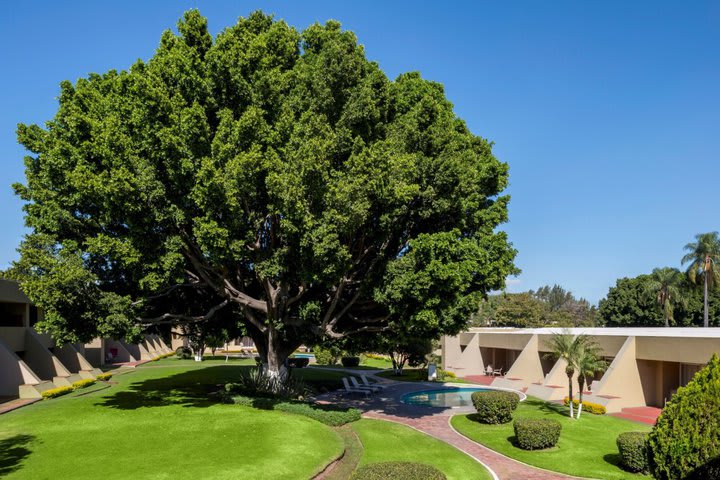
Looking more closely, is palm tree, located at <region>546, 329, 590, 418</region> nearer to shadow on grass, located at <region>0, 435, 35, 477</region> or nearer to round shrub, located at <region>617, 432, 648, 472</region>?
round shrub, located at <region>617, 432, 648, 472</region>

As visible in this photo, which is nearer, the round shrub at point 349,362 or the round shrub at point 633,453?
the round shrub at point 633,453

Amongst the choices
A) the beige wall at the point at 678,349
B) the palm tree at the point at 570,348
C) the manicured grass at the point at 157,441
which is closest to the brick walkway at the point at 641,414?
the beige wall at the point at 678,349

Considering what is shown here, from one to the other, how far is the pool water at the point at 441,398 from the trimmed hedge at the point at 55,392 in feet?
69.5

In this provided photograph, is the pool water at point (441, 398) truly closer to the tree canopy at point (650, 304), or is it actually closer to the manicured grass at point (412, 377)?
the manicured grass at point (412, 377)

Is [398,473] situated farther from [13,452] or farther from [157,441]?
[13,452]

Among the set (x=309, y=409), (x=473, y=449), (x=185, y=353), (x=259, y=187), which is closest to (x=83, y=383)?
(x=309, y=409)

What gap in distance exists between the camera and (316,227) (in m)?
22.0

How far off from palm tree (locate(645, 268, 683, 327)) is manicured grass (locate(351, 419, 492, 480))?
56298 mm

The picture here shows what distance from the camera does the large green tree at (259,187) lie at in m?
21.9

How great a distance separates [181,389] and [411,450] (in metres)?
17.8

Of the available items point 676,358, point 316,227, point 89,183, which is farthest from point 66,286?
point 676,358

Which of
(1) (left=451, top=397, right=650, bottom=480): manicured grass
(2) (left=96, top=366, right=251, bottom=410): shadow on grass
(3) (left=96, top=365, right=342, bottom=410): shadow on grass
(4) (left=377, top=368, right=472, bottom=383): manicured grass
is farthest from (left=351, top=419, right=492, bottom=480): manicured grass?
(4) (left=377, top=368, right=472, bottom=383): manicured grass

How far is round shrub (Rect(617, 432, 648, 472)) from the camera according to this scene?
17.7 metres

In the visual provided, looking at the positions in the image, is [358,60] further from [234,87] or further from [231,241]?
[231,241]
